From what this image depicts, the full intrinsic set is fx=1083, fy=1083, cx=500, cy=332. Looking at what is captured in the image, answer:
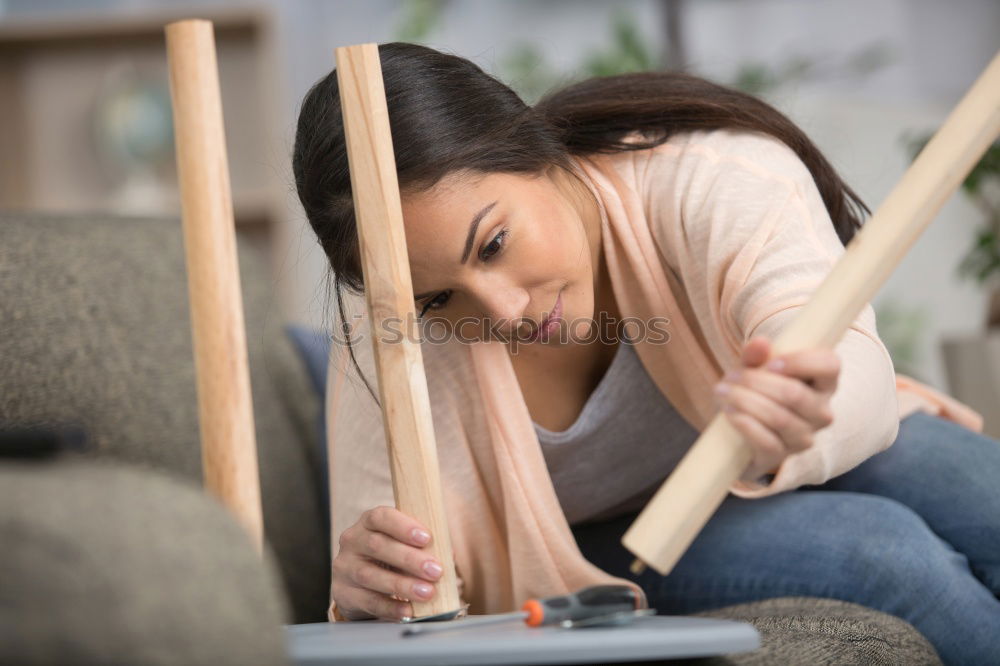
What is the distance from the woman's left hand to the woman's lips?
0.33m

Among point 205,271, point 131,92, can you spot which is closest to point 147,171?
point 131,92

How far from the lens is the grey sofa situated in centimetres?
42

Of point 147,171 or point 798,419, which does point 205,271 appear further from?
point 147,171

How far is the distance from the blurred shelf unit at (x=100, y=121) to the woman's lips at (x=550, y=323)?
5.36 feet

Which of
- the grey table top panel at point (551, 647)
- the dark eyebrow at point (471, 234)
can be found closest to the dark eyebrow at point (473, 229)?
the dark eyebrow at point (471, 234)

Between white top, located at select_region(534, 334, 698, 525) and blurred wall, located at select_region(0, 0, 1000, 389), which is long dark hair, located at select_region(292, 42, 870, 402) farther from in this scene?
blurred wall, located at select_region(0, 0, 1000, 389)

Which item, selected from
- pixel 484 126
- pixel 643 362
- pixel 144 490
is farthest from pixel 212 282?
pixel 643 362

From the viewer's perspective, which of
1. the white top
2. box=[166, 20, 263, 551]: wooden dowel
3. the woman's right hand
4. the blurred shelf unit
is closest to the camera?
box=[166, 20, 263, 551]: wooden dowel

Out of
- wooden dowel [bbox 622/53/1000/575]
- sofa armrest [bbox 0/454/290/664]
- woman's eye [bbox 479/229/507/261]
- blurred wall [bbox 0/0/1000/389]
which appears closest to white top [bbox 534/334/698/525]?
woman's eye [bbox 479/229/507/261]

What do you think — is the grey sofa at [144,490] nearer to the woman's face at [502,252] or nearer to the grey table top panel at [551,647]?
the grey table top panel at [551,647]

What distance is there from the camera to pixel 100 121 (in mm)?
2473

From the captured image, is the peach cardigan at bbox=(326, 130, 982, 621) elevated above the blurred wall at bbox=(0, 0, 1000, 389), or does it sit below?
below

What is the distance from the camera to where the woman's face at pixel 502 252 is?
86 cm

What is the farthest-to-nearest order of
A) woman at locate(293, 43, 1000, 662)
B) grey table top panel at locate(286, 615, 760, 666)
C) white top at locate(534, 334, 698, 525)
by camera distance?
white top at locate(534, 334, 698, 525) < woman at locate(293, 43, 1000, 662) < grey table top panel at locate(286, 615, 760, 666)
